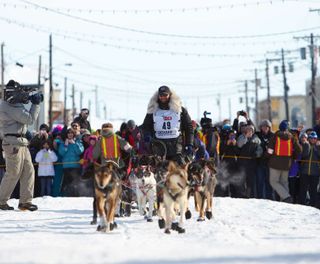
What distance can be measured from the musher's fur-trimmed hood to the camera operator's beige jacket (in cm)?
228

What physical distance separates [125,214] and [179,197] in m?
2.68

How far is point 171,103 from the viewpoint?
1064 centimetres

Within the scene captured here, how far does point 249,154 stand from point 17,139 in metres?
5.92

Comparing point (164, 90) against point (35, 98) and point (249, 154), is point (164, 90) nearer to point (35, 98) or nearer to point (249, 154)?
point (35, 98)

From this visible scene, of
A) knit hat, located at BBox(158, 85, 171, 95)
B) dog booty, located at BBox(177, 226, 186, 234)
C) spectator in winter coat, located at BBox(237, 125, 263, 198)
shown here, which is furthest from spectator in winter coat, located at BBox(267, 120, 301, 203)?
dog booty, located at BBox(177, 226, 186, 234)

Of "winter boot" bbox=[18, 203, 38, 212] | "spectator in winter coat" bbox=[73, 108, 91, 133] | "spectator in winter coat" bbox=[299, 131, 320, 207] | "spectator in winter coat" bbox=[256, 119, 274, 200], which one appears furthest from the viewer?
"spectator in winter coat" bbox=[73, 108, 91, 133]

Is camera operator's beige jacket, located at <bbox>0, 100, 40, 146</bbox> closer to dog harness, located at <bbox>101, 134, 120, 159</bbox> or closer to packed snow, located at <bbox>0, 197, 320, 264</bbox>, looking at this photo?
packed snow, located at <bbox>0, 197, 320, 264</bbox>

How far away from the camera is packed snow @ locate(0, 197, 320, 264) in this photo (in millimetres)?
6488

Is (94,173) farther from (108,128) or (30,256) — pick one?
(30,256)

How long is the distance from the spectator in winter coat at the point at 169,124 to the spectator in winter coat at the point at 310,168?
17.8 ft

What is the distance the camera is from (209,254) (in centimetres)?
663

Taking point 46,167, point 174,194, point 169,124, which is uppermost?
point 169,124

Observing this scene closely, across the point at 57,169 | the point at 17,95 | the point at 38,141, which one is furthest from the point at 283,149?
the point at 17,95

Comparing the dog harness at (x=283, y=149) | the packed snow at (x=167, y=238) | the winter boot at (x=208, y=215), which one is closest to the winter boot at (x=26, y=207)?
the packed snow at (x=167, y=238)
